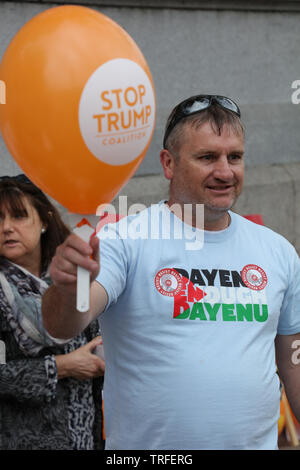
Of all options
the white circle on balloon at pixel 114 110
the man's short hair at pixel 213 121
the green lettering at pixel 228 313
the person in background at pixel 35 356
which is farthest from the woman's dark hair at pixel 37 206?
the white circle on balloon at pixel 114 110

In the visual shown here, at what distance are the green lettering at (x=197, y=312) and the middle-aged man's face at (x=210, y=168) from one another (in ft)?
1.15

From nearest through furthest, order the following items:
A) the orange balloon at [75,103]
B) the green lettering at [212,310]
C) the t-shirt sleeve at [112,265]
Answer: the orange balloon at [75,103] < the t-shirt sleeve at [112,265] < the green lettering at [212,310]

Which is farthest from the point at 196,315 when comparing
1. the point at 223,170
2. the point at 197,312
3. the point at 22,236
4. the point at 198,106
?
the point at 22,236

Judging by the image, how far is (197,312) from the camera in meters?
2.22

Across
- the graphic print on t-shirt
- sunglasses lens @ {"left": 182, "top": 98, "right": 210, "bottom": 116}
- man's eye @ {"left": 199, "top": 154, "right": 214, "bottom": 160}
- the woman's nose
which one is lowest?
the graphic print on t-shirt

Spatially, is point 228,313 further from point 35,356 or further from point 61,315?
point 35,356

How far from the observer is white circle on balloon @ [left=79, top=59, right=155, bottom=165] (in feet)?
5.47

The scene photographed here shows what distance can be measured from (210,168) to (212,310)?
19.6 inches

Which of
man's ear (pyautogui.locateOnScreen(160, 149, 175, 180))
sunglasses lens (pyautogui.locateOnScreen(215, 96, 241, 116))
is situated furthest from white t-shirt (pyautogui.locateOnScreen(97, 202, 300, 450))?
sunglasses lens (pyautogui.locateOnScreen(215, 96, 241, 116))

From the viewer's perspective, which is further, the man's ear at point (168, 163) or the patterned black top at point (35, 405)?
the patterned black top at point (35, 405)

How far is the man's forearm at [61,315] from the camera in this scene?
1.90m

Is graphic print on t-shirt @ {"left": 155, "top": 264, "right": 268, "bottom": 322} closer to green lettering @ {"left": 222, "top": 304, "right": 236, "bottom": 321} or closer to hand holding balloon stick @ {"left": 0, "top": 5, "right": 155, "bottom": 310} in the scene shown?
green lettering @ {"left": 222, "top": 304, "right": 236, "bottom": 321}

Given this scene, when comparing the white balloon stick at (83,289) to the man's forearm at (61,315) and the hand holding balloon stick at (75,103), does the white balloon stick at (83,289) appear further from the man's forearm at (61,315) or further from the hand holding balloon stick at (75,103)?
the man's forearm at (61,315)
